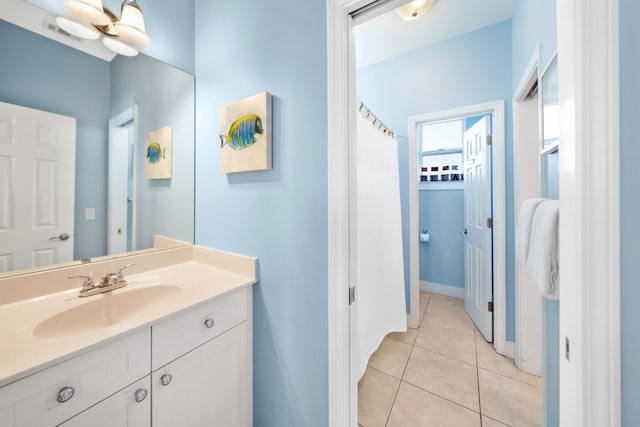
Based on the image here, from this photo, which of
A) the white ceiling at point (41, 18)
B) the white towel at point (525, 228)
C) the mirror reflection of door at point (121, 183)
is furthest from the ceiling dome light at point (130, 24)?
the white towel at point (525, 228)

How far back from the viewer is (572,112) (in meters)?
0.52

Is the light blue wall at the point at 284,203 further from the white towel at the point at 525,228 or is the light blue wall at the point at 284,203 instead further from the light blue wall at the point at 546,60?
the white towel at the point at 525,228

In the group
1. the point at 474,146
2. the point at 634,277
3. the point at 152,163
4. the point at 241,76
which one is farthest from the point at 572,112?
the point at 474,146

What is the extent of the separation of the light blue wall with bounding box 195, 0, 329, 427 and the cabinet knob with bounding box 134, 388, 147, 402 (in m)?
0.48

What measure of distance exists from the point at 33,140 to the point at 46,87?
235 millimetres

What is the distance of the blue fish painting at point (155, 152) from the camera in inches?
52.2

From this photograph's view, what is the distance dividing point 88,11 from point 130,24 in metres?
0.15

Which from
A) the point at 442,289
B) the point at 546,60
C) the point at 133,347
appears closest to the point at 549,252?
the point at 546,60

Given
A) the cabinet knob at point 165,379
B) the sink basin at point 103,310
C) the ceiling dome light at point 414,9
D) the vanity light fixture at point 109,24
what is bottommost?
the cabinet knob at point 165,379

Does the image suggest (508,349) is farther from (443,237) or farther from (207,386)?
(207,386)

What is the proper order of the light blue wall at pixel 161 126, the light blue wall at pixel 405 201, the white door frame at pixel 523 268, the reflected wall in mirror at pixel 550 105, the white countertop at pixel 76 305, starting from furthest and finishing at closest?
1. the light blue wall at pixel 405 201
2. the white door frame at pixel 523 268
3. the light blue wall at pixel 161 126
4. the reflected wall in mirror at pixel 550 105
5. the white countertop at pixel 76 305

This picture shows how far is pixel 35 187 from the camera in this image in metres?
0.94

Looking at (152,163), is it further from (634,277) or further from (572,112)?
(634,277)

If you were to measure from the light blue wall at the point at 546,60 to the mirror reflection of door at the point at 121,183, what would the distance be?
174cm
